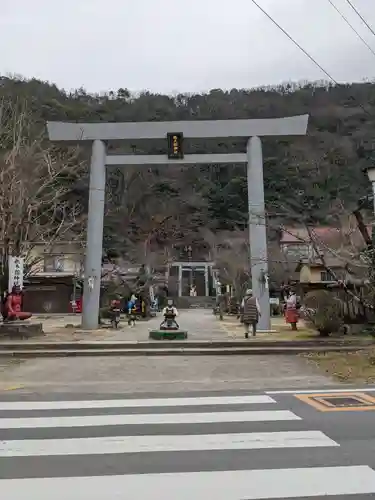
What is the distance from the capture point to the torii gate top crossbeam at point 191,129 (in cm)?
1925

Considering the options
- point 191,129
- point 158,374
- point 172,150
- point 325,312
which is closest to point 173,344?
point 158,374

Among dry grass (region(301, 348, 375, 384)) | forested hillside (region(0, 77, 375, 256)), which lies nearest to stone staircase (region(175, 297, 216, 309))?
forested hillside (region(0, 77, 375, 256))

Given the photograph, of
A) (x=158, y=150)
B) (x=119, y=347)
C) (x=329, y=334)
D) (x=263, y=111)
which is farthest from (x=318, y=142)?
(x=119, y=347)

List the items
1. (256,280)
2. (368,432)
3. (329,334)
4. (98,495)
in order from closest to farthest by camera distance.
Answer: (98,495), (368,432), (329,334), (256,280)

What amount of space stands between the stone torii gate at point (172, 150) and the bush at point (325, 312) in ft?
10.9

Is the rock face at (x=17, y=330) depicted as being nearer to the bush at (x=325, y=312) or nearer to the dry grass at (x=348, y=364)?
the dry grass at (x=348, y=364)

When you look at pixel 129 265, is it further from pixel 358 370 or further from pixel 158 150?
pixel 358 370

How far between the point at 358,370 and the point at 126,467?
6924 millimetres

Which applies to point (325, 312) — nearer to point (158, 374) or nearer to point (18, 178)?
point (158, 374)

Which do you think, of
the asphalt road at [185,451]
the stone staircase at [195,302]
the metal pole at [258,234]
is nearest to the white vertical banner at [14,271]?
the metal pole at [258,234]

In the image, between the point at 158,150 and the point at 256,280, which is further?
the point at 158,150

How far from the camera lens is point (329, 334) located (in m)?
15.7

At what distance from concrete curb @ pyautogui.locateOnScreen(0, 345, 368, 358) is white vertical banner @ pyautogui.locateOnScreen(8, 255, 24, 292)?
12.8 ft

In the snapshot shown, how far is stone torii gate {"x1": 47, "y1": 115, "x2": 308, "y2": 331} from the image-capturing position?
19062mm
